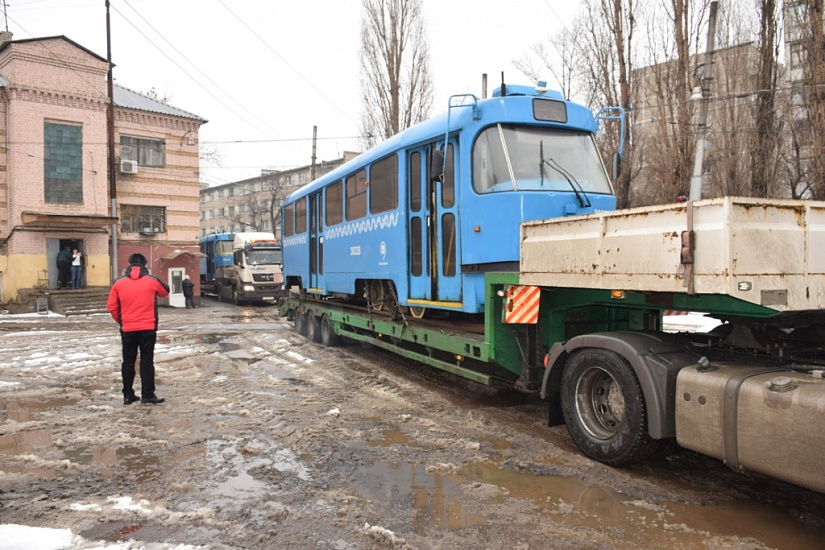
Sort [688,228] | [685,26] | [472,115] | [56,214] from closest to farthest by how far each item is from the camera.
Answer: [688,228]
[472,115]
[685,26]
[56,214]

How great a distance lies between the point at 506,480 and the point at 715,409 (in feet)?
5.27

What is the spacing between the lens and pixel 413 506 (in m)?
4.16

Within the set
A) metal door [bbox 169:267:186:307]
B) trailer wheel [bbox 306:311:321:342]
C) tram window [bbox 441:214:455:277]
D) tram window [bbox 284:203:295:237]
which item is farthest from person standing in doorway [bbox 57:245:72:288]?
tram window [bbox 441:214:455:277]

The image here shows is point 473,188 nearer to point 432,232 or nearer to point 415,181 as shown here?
point 432,232

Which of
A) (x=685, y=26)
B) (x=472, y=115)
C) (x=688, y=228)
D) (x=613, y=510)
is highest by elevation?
(x=685, y=26)

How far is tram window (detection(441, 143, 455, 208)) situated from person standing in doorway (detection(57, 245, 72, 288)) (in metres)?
20.4

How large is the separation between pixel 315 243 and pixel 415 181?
16.1 feet

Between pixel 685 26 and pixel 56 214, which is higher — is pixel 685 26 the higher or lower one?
the higher one

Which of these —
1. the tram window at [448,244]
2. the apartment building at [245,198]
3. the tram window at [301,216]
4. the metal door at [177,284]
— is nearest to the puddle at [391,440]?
the tram window at [448,244]

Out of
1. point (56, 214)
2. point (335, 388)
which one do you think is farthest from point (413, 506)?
point (56, 214)

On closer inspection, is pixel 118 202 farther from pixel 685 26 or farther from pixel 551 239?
pixel 551 239

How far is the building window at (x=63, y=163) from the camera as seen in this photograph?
22500 mm

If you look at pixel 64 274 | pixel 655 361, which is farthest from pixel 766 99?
pixel 64 274

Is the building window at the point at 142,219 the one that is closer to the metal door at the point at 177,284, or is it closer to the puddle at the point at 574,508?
the metal door at the point at 177,284
